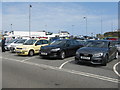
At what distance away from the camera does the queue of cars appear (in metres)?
8.05

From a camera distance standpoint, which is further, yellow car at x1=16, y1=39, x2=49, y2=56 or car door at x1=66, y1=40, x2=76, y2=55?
yellow car at x1=16, y1=39, x2=49, y2=56

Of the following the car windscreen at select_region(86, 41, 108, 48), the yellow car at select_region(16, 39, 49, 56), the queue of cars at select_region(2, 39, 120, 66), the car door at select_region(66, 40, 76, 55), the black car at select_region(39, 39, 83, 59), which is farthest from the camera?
the yellow car at select_region(16, 39, 49, 56)

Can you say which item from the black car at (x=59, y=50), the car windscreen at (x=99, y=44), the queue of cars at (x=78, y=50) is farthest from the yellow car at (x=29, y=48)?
the car windscreen at (x=99, y=44)

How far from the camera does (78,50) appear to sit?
8.73 meters

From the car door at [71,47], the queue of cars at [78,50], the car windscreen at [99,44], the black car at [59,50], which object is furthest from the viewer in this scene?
the car door at [71,47]

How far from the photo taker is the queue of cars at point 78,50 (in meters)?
8.05

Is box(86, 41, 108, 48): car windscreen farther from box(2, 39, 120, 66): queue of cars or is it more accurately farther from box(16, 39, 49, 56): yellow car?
box(16, 39, 49, 56): yellow car

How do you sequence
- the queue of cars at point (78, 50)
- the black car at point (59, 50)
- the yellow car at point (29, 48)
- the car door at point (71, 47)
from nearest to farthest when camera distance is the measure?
the queue of cars at point (78, 50) < the black car at point (59, 50) < the car door at point (71, 47) < the yellow car at point (29, 48)

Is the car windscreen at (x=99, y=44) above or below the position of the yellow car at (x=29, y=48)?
above

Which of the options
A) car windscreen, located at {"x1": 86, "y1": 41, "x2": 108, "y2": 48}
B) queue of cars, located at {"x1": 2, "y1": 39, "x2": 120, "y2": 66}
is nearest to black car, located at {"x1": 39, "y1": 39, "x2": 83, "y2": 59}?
queue of cars, located at {"x1": 2, "y1": 39, "x2": 120, "y2": 66}

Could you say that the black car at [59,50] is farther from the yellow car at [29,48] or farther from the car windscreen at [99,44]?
the car windscreen at [99,44]

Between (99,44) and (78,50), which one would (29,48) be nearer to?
(78,50)

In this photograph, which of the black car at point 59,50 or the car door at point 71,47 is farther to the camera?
the car door at point 71,47

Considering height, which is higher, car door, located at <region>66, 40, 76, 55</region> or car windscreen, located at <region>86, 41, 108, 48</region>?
car windscreen, located at <region>86, 41, 108, 48</region>
